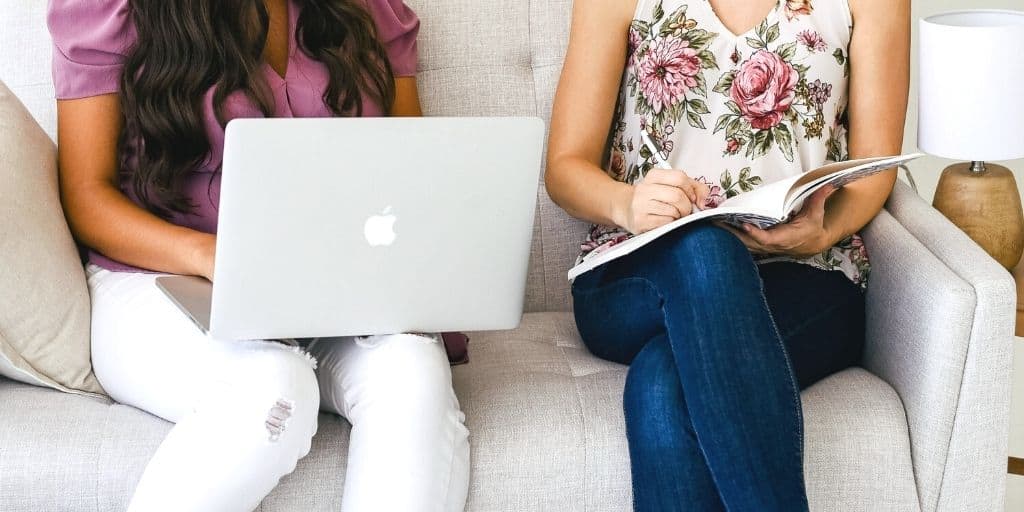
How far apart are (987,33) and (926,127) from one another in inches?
7.1

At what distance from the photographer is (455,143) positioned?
1.23 metres

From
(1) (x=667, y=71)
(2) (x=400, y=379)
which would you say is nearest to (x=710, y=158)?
(1) (x=667, y=71)

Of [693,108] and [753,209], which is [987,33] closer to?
[693,108]

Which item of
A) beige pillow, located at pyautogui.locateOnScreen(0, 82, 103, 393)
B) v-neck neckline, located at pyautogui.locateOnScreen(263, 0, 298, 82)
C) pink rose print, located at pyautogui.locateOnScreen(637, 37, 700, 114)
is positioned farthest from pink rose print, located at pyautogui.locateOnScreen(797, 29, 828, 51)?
beige pillow, located at pyautogui.locateOnScreen(0, 82, 103, 393)

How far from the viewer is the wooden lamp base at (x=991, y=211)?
5.74 ft

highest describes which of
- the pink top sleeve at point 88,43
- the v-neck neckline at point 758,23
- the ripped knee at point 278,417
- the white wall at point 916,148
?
the pink top sleeve at point 88,43

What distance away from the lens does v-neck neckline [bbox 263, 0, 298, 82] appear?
1624 mm

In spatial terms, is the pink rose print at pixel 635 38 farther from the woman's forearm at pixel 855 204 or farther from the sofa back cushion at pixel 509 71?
the woman's forearm at pixel 855 204

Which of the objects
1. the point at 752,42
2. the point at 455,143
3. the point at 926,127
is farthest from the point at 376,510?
the point at 926,127

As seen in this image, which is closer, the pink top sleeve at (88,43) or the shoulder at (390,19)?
the pink top sleeve at (88,43)

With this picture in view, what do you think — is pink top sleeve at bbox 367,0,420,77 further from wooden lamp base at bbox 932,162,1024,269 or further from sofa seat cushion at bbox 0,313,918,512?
wooden lamp base at bbox 932,162,1024,269

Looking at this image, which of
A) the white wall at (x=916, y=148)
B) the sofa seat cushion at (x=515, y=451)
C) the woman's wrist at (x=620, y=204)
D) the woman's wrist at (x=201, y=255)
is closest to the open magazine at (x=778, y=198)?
the woman's wrist at (x=620, y=204)

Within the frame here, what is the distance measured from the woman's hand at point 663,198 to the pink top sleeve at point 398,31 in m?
0.49

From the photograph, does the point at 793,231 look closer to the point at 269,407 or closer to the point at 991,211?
the point at 991,211
